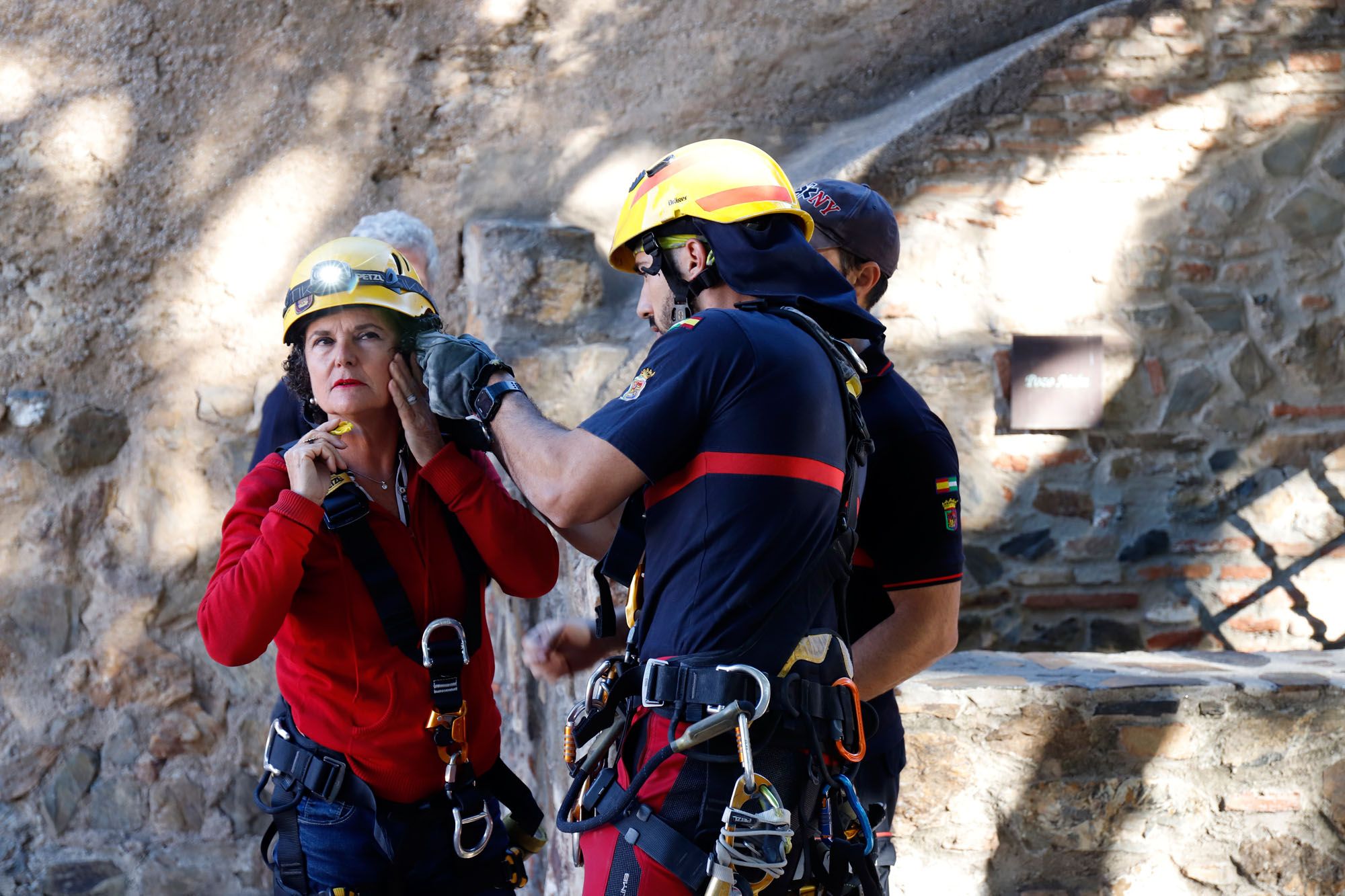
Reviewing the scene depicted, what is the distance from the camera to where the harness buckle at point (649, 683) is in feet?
5.28

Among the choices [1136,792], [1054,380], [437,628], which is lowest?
[1054,380]

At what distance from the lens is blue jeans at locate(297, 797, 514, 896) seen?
197cm

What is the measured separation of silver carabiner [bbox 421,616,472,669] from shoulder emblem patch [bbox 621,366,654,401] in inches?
23.4

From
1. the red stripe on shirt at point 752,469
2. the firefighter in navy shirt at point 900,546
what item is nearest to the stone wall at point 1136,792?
the firefighter in navy shirt at point 900,546

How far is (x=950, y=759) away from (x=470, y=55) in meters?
3.03

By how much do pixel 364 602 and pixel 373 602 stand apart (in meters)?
0.02

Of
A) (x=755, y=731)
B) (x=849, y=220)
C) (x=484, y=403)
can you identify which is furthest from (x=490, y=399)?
(x=849, y=220)

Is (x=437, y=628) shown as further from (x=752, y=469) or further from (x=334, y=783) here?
(x=752, y=469)

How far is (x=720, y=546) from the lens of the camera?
1629mm

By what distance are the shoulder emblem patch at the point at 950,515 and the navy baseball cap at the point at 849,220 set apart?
0.54 metres

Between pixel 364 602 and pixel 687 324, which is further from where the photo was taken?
pixel 364 602

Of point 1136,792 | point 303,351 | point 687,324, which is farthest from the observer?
A: point 1136,792

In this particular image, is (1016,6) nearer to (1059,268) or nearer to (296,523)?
(1059,268)

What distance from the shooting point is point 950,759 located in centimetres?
283
